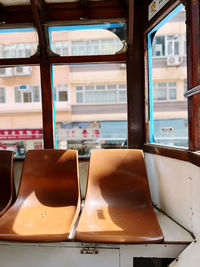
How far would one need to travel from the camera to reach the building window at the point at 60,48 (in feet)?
8.01

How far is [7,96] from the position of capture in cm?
363

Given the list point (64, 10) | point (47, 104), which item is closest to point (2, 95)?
point (47, 104)

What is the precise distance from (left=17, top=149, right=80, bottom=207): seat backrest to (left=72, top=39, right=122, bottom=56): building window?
1206mm

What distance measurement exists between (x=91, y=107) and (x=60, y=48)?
2.29m

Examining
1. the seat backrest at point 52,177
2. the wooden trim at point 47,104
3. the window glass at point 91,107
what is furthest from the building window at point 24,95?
the seat backrest at point 52,177

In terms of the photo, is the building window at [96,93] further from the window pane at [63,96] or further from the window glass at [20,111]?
the window glass at [20,111]

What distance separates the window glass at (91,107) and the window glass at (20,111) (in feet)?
1.09

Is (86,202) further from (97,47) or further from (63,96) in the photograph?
(63,96)

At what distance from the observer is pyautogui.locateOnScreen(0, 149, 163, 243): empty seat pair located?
4.73ft

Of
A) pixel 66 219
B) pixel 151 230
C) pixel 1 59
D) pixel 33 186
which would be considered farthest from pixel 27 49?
pixel 151 230

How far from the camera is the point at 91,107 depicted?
4.71 metres

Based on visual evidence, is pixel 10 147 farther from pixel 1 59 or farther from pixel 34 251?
pixel 34 251

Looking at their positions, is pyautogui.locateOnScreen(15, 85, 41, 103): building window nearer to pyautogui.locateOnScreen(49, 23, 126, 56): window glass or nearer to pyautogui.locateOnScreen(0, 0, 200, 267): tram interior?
pyautogui.locateOnScreen(0, 0, 200, 267): tram interior

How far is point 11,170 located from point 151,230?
145 cm
